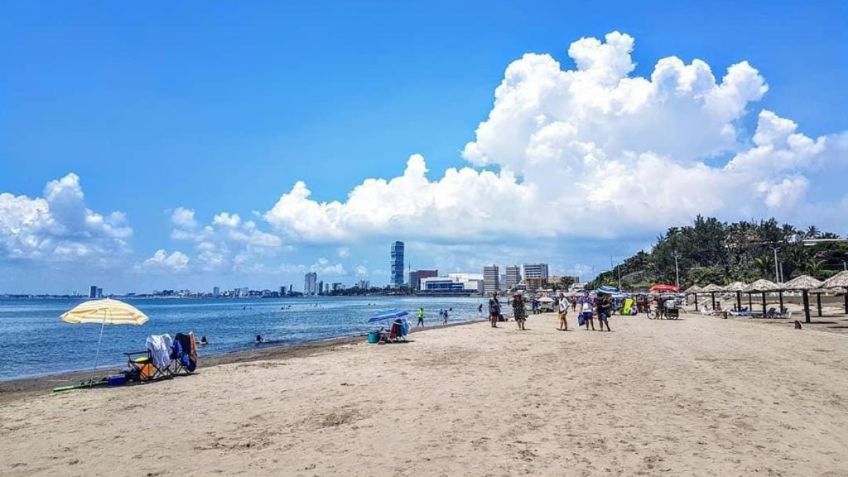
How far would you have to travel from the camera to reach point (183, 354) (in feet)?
49.5

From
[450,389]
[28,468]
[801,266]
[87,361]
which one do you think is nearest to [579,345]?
[450,389]

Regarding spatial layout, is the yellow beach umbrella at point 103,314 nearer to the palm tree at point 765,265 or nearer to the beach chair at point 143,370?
the beach chair at point 143,370

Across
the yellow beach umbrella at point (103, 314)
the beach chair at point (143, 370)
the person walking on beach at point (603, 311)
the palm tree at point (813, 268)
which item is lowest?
the beach chair at point (143, 370)

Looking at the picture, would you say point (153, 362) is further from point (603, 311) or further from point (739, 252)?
point (739, 252)

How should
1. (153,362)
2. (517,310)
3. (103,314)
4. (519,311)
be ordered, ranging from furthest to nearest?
(517,310), (519,311), (153,362), (103,314)

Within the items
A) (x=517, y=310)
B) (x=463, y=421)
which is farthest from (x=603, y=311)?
(x=463, y=421)

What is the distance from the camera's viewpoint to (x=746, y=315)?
3856cm

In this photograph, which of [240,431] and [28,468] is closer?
[28,468]

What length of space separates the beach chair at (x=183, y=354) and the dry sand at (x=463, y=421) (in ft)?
3.09

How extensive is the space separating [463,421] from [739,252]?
109 meters

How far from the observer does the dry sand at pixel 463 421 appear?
20.6ft

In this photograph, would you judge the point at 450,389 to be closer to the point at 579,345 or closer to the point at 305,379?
the point at 305,379

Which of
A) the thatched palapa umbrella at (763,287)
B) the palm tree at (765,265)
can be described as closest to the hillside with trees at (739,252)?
the palm tree at (765,265)

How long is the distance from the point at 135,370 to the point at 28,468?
759 cm
